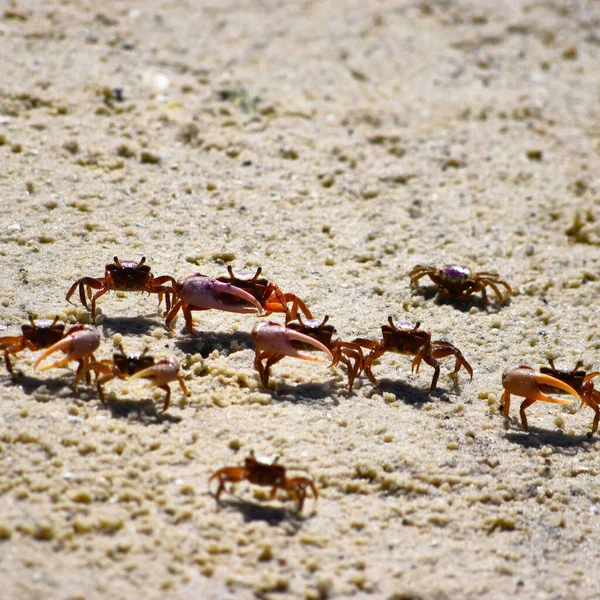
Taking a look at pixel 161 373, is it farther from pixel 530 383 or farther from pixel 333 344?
pixel 530 383

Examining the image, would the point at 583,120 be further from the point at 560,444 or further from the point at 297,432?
the point at 297,432

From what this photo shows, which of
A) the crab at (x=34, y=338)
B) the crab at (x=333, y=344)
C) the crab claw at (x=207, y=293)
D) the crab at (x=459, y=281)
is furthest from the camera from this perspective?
the crab at (x=459, y=281)

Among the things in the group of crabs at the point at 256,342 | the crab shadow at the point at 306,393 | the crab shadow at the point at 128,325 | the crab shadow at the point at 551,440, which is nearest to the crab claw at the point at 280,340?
the group of crabs at the point at 256,342

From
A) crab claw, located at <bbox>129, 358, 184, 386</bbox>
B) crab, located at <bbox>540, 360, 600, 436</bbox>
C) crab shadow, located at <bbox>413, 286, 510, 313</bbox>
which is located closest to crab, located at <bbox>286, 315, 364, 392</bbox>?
crab claw, located at <bbox>129, 358, 184, 386</bbox>

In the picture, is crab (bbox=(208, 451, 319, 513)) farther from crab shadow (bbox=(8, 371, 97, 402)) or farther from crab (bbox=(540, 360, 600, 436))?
crab (bbox=(540, 360, 600, 436))

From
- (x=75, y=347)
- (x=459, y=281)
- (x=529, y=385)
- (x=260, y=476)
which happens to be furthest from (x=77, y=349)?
(x=459, y=281)

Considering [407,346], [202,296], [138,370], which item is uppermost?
[202,296]

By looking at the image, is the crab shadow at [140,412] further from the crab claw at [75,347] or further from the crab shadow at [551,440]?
the crab shadow at [551,440]
